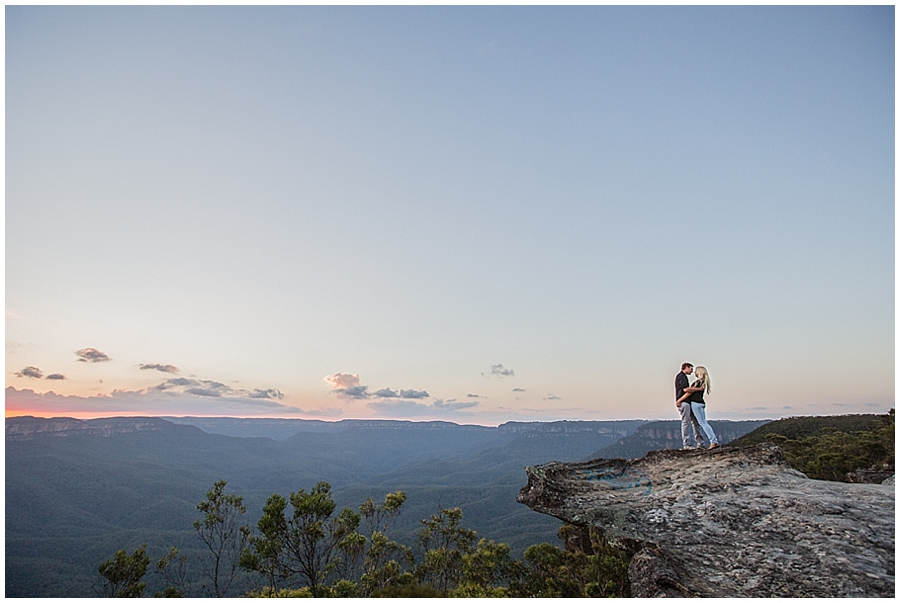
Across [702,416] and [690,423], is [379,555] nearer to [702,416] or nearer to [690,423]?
[690,423]

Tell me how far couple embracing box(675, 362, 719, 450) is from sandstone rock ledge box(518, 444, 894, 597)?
0.87 metres

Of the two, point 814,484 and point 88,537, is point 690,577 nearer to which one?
point 814,484

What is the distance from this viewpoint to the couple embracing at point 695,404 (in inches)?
444

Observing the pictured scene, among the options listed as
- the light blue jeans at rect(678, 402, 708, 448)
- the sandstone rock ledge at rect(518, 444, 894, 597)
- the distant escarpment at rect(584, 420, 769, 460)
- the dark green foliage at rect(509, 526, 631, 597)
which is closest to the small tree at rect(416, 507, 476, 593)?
the dark green foliage at rect(509, 526, 631, 597)

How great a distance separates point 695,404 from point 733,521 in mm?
4229

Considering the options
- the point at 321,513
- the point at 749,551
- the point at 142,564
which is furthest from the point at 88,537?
the point at 749,551

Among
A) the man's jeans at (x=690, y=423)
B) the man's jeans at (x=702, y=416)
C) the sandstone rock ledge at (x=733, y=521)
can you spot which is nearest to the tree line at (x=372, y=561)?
the man's jeans at (x=690, y=423)

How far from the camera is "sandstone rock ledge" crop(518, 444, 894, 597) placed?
615 centimetres

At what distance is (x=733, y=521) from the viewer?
7.49m

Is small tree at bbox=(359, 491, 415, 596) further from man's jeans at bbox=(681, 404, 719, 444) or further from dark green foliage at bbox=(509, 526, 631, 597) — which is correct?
man's jeans at bbox=(681, 404, 719, 444)

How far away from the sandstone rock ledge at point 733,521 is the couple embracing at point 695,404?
0.87 metres

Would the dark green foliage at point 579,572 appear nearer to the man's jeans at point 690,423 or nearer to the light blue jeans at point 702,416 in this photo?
the man's jeans at point 690,423

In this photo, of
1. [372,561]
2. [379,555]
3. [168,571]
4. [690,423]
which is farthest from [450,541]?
[168,571]

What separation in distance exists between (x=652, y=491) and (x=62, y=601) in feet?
35.2
